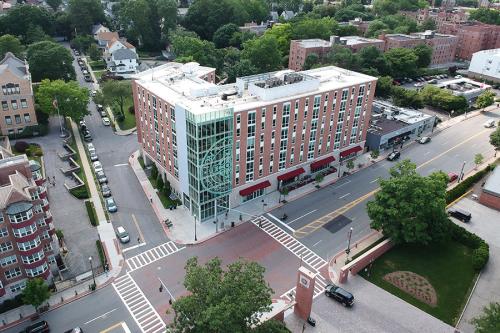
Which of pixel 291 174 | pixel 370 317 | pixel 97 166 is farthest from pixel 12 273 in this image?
pixel 291 174

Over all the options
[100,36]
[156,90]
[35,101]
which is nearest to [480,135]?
[156,90]

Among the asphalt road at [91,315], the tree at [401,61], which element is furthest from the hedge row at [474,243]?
the tree at [401,61]

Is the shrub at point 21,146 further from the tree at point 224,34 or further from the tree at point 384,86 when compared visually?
the tree at point 224,34

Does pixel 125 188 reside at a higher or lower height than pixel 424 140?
lower

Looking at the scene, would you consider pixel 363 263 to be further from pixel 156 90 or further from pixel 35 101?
pixel 35 101

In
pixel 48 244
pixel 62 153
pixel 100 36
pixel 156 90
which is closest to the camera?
pixel 48 244

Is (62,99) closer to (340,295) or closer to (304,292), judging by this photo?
(304,292)

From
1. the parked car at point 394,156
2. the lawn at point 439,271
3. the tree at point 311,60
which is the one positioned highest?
the tree at point 311,60
